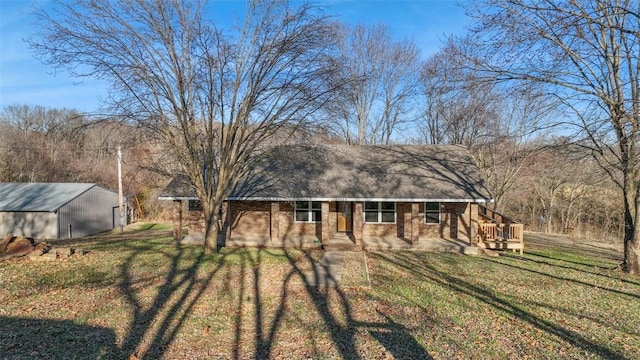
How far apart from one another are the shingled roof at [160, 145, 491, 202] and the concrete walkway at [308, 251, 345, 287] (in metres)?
2.87

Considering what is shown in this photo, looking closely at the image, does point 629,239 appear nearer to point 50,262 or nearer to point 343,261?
point 343,261

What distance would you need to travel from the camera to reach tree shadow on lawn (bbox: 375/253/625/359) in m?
6.51

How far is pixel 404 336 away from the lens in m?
6.77

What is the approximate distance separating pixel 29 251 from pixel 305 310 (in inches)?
379

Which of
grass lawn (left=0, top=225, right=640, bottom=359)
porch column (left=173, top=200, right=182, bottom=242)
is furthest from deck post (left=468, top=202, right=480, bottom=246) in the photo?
porch column (left=173, top=200, right=182, bottom=242)

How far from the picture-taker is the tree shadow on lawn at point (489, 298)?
21.3 ft

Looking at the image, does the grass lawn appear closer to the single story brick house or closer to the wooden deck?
the wooden deck

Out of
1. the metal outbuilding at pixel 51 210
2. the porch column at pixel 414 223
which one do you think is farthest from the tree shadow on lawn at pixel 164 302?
the metal outbuilding at pixel 51 210

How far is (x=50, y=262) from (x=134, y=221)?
25481mm

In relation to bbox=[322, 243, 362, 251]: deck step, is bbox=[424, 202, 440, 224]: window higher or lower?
→ higher

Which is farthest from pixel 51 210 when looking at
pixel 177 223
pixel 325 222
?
pixel 325 222

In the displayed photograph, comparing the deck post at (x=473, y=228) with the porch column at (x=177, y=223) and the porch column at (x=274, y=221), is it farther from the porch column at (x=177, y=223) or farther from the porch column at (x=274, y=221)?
the porch column at (x=177, y=223)

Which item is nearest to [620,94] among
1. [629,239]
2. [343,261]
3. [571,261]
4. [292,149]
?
[629,239]

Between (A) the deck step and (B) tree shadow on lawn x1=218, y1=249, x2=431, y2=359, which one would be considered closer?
(B) tree shadow on lawn x1=218, y1=249, x2=431, y2=359
